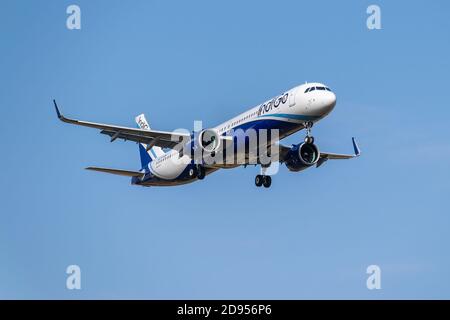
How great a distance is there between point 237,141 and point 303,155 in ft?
19.0

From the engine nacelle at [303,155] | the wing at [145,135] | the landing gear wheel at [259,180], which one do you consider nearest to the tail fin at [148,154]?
the wing at [145,135]

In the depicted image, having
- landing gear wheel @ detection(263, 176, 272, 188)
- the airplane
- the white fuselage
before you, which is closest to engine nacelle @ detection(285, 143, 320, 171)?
the airplane

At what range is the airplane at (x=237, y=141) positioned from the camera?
52156 millimetres

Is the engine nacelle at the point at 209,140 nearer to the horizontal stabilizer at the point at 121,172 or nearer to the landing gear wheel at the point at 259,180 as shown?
the landing gear wheel at the point at 259,180

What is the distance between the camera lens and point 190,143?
2313 inches

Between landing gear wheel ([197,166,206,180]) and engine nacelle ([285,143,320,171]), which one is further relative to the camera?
landing gear wheel ([197,166,206,180])

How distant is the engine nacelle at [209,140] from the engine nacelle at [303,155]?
256 inches

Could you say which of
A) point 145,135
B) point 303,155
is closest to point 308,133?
point 303,155

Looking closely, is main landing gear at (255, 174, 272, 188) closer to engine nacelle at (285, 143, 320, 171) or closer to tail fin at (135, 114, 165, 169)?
engine nacelle at (285, 143, 320, 171)

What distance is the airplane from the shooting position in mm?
52156

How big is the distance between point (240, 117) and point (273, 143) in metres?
3.19

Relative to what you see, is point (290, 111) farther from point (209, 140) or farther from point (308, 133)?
point (209, 140)

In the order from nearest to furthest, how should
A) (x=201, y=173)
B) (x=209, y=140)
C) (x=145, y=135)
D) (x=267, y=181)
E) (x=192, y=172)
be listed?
1. (x=209, y=140)
2. (x=145, y=135)
3. (x=201, y=173)
4. (x=192, y=172)
5. (x=267, y=181)

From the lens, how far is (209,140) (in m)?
57.1
